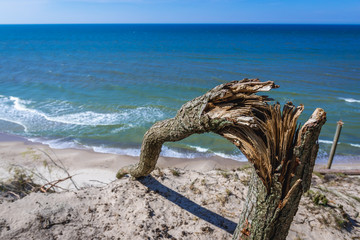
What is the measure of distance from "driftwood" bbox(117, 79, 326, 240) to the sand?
2.12 meters

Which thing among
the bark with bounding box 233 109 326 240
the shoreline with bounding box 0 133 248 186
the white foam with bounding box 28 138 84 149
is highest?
the bark with bounding box 233 109 326 240

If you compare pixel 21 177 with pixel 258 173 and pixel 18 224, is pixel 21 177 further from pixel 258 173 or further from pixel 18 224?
pixel 258 173

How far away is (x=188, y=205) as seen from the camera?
5.54m

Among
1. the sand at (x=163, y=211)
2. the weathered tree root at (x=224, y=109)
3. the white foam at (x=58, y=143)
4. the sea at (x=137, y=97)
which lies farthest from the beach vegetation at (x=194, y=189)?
the white foam at (x=58, y=143)

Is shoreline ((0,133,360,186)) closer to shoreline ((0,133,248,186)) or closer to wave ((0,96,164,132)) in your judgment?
shoreline ((0,133,248,186))

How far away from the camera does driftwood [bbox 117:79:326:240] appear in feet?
7.81

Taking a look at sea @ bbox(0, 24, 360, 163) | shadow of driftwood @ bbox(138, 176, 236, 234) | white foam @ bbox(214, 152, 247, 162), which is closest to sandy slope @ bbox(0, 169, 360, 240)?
shadow of driftwood @ bbox(138, 176, 236, 234)

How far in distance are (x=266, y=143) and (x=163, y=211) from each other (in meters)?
3.40

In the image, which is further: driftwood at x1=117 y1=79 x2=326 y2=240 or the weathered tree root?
the weathered tree root

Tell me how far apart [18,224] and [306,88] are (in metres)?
21.7

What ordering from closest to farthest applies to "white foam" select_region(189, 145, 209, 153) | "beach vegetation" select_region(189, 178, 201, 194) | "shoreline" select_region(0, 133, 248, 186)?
1. "beach vegetation" select_region(189, 178, 201, 194)
2. "shoreline" select_region(0, 133, 248, 186)
3. "white foam" select_region(189, 145, 209, 153)

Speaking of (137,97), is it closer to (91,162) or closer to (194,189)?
(91,162)

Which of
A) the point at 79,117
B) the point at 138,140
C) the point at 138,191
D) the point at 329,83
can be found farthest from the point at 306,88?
the point at 138,191

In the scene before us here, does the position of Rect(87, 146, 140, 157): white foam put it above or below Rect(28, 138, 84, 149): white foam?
above
